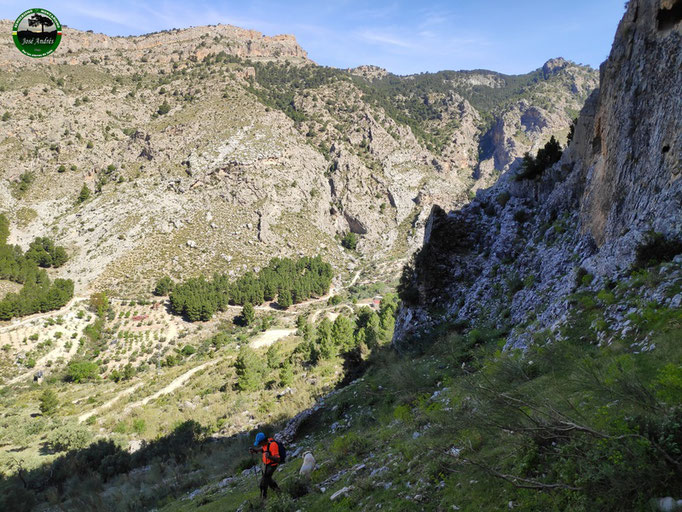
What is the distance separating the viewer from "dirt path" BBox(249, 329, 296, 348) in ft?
182

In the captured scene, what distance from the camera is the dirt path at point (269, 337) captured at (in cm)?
5550

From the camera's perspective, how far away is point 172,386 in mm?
40875

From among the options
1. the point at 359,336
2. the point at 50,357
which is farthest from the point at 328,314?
the point at 50,357

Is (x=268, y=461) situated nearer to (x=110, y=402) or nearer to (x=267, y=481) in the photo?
(x=267, y=481)

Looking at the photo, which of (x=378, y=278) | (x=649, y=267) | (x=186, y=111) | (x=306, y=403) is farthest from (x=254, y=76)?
(x=649, y=267)

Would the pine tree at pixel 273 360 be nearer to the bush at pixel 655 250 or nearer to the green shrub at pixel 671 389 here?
the bush at pixel 655 250

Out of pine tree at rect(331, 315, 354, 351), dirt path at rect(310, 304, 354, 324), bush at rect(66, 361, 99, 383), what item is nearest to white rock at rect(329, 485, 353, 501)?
pine tree at rect(331, 315, 354, 351)

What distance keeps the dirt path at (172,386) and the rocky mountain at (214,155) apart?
28570 millimetres

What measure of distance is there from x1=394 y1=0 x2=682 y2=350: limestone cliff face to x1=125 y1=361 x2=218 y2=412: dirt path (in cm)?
2992

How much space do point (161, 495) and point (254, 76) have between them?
15786cm

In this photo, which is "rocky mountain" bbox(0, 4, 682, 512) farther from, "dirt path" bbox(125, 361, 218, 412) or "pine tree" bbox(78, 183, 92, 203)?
"pine tree" bbox(78, 183, 92, 203)

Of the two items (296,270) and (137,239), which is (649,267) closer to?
(296,270)

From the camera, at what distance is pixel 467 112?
16162 cm

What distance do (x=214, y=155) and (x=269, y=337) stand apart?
204 feet
